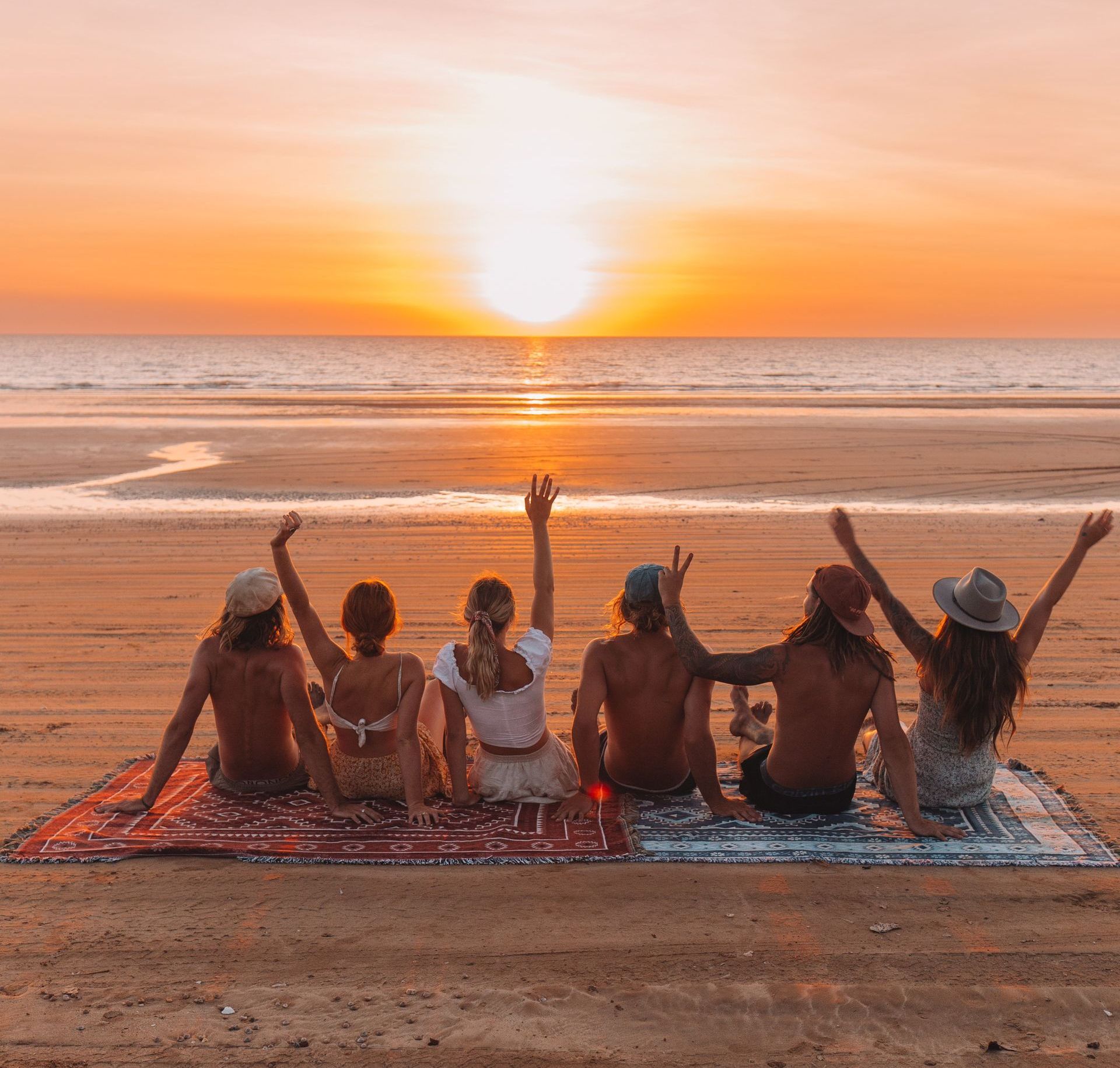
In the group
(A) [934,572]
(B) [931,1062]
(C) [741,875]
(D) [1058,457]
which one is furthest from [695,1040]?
(D) [1058,457]

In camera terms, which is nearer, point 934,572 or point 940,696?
point 940,696

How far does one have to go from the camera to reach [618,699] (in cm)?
468

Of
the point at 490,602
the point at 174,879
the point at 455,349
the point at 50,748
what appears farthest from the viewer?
the point at 455,349

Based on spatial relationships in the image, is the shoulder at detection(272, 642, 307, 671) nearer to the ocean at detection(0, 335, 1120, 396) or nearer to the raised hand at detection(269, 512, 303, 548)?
the raised hand at detection(269, 512, 303, 548)

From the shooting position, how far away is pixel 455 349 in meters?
124

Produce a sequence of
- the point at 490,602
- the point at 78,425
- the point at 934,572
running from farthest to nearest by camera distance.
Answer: the point at 78,425, the point at 934,572, the point at 490,602

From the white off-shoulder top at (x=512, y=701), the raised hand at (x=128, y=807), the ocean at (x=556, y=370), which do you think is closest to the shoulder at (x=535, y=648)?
the white off-shoulder top at (x=512, y=701)

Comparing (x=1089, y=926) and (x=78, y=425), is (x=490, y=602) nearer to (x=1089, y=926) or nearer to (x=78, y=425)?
(x=1089, y=926)

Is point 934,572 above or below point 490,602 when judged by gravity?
below

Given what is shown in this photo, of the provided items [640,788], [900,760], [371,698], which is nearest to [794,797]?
[900,760]

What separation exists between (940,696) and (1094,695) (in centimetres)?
236

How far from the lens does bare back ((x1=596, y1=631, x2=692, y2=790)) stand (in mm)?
4586

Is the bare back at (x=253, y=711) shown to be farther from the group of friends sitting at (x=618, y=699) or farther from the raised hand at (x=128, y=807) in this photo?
the raised hand at (x=128, y=807)

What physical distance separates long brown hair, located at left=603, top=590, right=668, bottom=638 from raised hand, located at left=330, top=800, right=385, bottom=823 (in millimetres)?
1369
